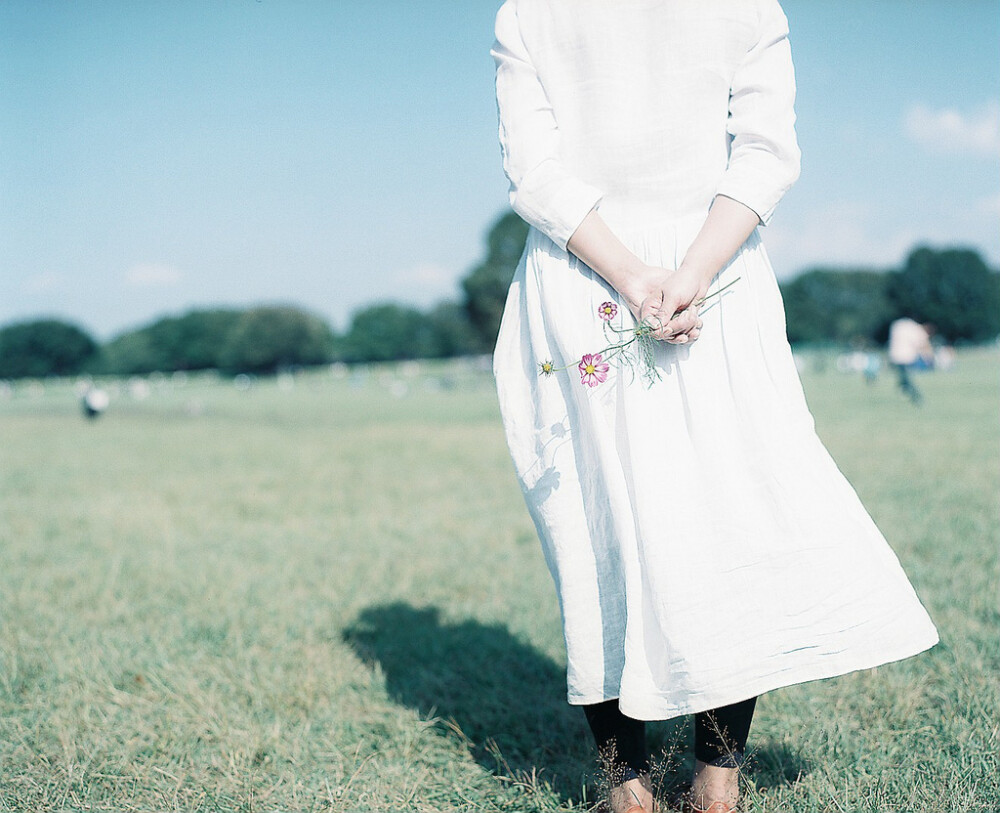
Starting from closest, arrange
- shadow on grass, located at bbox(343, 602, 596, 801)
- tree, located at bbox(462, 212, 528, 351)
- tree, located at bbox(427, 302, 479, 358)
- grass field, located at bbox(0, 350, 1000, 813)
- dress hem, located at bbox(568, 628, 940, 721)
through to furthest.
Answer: dress hem, located at bbox(568, 628, 940, 721) → grass field, located at bbox(0, 350, 1000, 813) → shadow on grass, located at bbox(343, 602, 596, 801) → tree, located at bbox(462, 212, 528, 351) → tree, located at bbox(427, 302, 479, 358)

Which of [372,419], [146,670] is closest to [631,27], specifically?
[146,670]

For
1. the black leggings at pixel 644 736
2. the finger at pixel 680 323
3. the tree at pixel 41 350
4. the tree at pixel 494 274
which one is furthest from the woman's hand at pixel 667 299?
the tree at pixel 41 350

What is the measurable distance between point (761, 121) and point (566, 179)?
0.45 m

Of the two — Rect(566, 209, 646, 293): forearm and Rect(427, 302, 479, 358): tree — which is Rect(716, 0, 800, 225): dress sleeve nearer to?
Rect(566, 209, 646, 293): forearm

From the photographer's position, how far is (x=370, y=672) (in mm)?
3498

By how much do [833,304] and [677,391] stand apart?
4140 inches

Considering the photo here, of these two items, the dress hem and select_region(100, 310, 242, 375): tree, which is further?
select_region(100, 310, 242, 375): tree

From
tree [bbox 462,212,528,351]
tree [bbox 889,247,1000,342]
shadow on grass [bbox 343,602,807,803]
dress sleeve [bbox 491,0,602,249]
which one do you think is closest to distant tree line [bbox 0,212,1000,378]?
tree [bbox 889,247,1000,342]

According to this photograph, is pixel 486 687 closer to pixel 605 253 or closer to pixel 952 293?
pixel 605 253

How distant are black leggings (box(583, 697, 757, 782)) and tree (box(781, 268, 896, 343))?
92455 mm

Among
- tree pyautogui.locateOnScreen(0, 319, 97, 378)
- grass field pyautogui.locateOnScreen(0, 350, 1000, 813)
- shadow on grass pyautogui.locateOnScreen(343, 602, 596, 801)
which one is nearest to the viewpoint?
grass field pyautogui.locateOnScreen(0, 350, 1000, 813)

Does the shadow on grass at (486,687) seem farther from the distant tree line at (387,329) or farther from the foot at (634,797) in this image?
the distant tree line at (387,329)

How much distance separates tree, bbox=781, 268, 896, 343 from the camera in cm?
9144

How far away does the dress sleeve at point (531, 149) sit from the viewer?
74.6 inches
